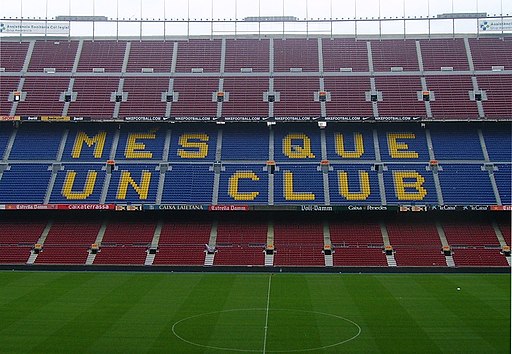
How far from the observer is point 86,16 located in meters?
60.3

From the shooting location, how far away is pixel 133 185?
48406 mm

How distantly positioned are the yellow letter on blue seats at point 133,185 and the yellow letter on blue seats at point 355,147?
1607 cm

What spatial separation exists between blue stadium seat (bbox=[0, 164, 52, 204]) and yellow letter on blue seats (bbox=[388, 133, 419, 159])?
93.5 ft

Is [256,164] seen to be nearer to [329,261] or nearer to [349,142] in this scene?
[349,142]

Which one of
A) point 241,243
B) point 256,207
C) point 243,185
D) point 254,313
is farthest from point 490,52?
point 254,313

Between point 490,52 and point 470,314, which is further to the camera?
point 490,52

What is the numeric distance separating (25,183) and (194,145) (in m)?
14.0

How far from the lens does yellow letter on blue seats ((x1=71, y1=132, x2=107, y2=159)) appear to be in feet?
168

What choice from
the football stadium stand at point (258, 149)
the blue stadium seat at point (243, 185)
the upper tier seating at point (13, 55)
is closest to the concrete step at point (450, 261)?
the football stadium stand at point (258, 149)

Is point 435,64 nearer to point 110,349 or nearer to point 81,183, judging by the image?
point 81,183

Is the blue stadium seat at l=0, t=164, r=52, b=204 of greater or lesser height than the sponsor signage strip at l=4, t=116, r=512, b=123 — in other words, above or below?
below

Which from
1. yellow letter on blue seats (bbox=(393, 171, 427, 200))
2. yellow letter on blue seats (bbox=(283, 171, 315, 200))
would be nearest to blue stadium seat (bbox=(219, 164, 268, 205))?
yellow letter on blue seats (bbox=(283, 171, 315, 200))

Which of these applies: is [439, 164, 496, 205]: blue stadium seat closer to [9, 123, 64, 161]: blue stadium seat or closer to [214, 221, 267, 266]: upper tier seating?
[214, 221, 267, 266]: upper tier seating

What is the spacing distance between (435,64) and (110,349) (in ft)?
149
